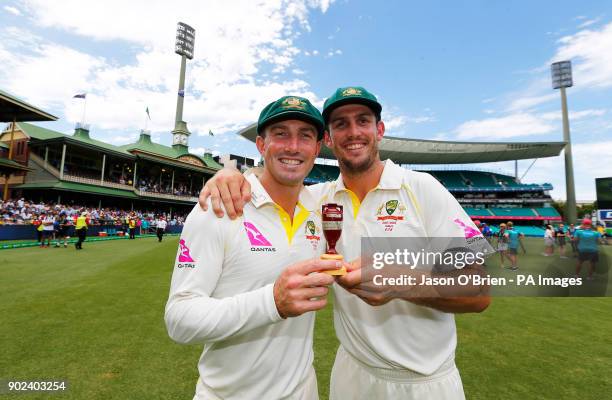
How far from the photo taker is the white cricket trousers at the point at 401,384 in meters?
2.07

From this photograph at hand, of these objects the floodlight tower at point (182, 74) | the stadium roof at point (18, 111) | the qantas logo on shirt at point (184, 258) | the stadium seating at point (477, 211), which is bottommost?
the qantas logo on shirt at point (184, 258)

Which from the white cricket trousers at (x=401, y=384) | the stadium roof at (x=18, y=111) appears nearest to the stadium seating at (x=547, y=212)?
the white cricket trousers at (x=401, y=384)

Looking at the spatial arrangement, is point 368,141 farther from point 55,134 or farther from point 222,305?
point 55,134

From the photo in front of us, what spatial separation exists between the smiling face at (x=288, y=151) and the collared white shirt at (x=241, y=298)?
169 mm

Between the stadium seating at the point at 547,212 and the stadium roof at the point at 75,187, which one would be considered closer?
the stadium roof at the point at 75,187

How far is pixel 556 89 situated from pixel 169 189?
217 ft

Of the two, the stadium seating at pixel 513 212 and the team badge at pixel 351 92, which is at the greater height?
the stadium seating at pixel 513 212

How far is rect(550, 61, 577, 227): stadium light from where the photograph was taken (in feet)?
155

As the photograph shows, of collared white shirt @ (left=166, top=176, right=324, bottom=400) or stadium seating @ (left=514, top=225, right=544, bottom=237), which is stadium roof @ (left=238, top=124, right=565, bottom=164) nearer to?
stadium seating @ (left=514, top=225, right=544, bottom=237)

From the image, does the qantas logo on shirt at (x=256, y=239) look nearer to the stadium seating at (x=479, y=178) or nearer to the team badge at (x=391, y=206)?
the team badge at (x=391, y=206)

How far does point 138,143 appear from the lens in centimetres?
4106

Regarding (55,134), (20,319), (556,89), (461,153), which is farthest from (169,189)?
(556,89)

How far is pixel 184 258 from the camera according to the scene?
5.75 feet

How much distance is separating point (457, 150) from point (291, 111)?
57114 mm
